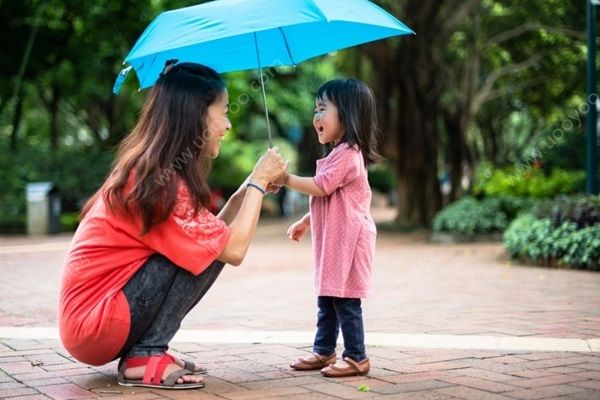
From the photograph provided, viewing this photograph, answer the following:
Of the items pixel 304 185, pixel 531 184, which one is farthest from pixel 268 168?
pixel 531 184

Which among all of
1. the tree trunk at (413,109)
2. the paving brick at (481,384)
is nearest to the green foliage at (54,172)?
the tree trunk at (413,109)

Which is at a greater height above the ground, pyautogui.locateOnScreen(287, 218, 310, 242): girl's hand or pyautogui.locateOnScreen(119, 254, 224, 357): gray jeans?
pyautogui.locateOnScreen(287, 218, 310, 242): girl's hand

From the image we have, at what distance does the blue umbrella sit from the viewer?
12.2 feet

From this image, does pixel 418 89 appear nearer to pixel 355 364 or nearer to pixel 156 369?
pixel 355 364

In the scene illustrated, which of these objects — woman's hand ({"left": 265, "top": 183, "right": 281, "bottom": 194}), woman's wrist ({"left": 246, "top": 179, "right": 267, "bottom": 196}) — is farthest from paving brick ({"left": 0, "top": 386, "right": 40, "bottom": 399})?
woman's hand ({"left": 265, "top": 183, "right": 281, "bottom": 194})

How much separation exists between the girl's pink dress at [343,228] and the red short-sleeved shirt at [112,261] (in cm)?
62

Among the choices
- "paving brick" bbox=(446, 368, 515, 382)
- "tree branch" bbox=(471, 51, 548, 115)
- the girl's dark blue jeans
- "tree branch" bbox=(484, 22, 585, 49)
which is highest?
"tree branch" bbox=(484, 22, 585, 49)

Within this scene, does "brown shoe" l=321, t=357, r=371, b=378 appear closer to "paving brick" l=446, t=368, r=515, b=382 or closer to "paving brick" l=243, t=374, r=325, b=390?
"paving brick" l=243, t=374, r=325, b=390

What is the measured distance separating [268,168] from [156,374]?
A: 1089 millimetres

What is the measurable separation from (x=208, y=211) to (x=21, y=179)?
16.1m

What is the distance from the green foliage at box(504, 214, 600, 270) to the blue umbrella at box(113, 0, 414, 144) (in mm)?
5489

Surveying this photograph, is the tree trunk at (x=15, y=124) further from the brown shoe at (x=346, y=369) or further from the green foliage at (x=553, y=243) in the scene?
the brown shoe at (x=346, y=369)

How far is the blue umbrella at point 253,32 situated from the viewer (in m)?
3.71

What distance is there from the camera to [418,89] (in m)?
16.6
